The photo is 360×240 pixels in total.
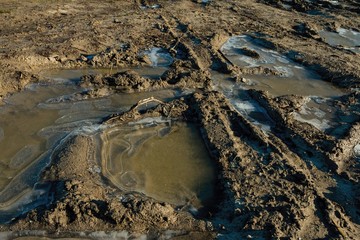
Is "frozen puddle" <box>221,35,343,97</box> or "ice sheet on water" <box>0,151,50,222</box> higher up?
"frozen puddle" <box>221,35,343,97</box>

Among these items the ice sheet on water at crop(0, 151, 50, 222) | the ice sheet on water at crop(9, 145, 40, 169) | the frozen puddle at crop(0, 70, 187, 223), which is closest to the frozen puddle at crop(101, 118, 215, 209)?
the frozen puddle at crop(0, 70, 187, 223)

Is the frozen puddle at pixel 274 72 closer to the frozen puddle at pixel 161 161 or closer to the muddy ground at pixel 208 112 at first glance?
the muddy ground at pixel 208 112

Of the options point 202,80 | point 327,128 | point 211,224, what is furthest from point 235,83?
point 211,224

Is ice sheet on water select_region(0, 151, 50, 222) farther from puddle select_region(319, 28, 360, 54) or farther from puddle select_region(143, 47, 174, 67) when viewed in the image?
puddle select_region(319, 28, 360, 54)

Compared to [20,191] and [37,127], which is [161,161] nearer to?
[20,191]

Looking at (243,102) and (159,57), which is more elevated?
(243,102)

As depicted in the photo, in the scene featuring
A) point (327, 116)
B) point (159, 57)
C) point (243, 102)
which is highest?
point (327, 116)

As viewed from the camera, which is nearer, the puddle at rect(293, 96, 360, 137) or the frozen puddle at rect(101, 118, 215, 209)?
the frozen puddle at rect(101, 118, 215, 209)

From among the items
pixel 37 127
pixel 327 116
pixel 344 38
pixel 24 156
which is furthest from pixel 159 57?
pixel 344 38
